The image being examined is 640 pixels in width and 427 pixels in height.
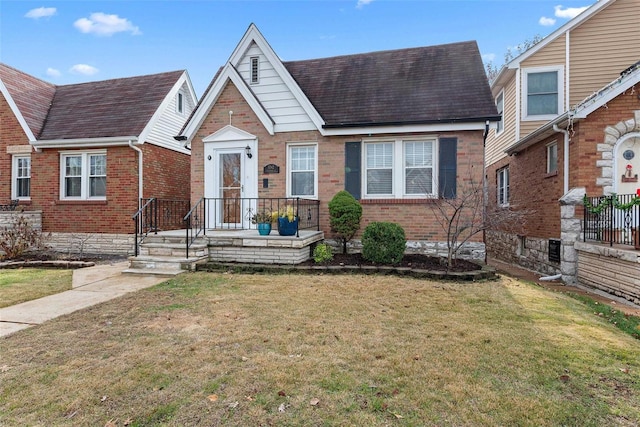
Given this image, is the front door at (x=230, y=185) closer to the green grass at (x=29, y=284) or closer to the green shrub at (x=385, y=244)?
the green grass at (x=29, y=284)

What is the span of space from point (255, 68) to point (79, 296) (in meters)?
7.77

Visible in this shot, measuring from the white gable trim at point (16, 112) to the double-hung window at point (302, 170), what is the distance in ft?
30.7

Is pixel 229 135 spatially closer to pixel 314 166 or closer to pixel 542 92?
pixel 314 166

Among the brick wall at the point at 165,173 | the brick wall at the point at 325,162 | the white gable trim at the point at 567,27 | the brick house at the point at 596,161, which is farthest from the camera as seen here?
the brick wall at the point at 165,173

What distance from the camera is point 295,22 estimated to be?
15047mm

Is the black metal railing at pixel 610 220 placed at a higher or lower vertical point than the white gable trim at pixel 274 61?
lower

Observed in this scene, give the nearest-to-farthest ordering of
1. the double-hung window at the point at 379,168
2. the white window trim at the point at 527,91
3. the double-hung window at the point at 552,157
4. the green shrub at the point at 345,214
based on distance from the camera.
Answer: the green shrub at the point at 345,214 < the double-hung window at the point at 552,157 < the double-hung window at the point at 379,168 < the white window trim at the point at 527,91

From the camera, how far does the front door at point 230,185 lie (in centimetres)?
1054

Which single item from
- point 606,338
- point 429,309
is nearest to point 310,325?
point 429,309

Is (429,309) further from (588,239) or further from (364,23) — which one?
(364,23)

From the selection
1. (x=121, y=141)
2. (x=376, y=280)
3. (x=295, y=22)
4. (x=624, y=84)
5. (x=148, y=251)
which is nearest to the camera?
(x=376, y=280)

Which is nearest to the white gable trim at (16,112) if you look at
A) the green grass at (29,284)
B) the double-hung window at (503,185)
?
the green grass at (29,284)

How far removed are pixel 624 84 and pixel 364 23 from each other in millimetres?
10610

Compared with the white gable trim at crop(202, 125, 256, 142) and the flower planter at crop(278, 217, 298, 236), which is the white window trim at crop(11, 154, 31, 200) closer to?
the white gable trim at crop(202, 125, 256, 142)
